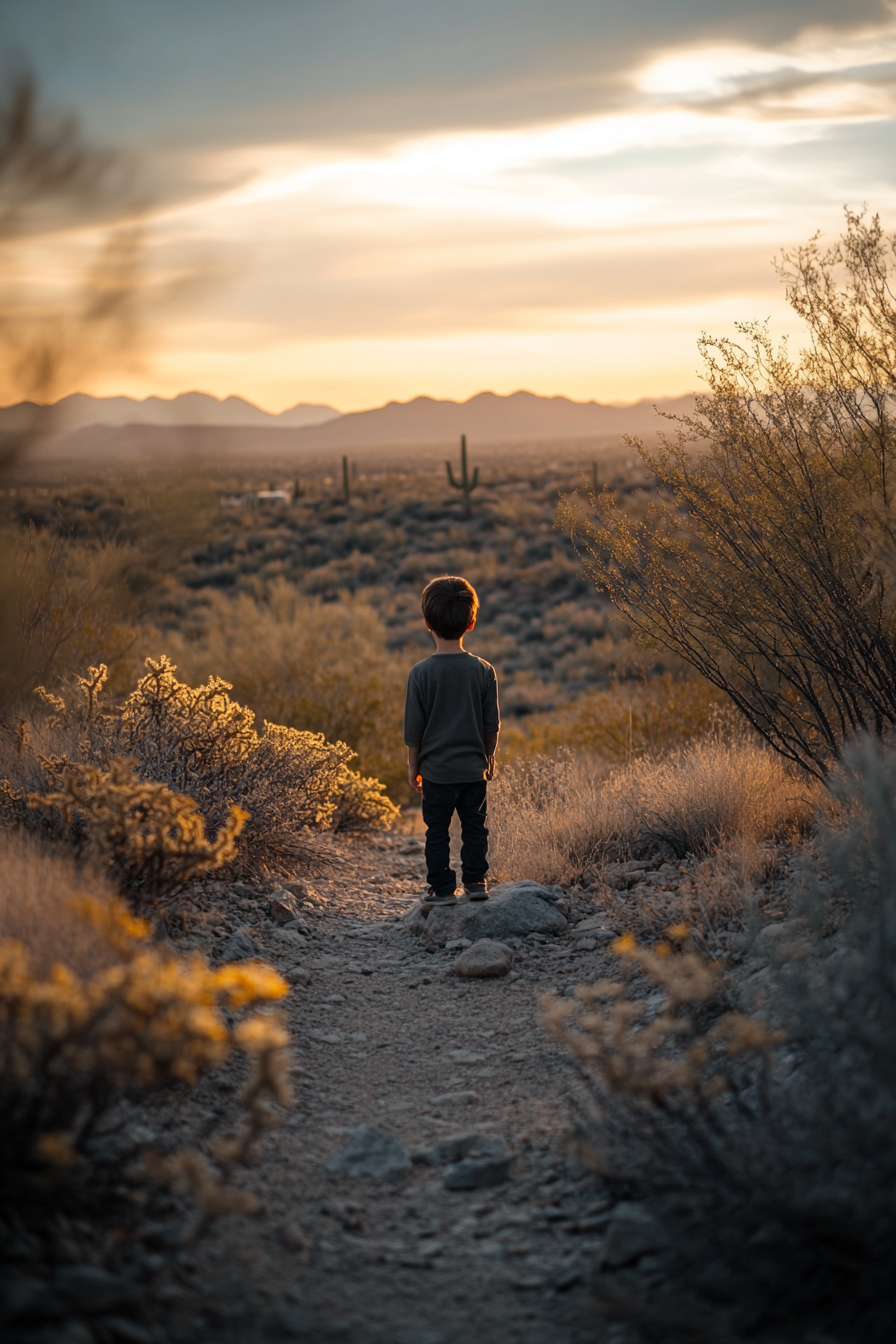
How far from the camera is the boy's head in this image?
5492mm

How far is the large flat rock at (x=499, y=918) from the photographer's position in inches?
218

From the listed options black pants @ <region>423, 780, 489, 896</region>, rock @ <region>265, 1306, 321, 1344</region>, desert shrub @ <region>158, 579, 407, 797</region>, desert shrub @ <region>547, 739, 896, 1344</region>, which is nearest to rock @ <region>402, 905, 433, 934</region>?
black pants @ <region>423, 780, 489, 896</region>

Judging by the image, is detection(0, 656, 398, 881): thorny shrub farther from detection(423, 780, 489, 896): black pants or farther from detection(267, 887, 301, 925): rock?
detection(423, 780, 489, 896): black pants

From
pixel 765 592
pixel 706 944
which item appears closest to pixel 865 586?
pixel 765 592

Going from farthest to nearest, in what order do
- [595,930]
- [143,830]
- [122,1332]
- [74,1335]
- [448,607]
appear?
1. [448,607]
2. [595,930]
3. [143,830]
4. [122,1332]
5. [74,1335]

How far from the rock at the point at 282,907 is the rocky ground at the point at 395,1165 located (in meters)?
0.01

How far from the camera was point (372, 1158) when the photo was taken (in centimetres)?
335

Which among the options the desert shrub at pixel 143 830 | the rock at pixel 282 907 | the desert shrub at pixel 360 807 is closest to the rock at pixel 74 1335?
the desert shrub at pixel 143 830

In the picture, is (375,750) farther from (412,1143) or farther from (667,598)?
(412,1143)

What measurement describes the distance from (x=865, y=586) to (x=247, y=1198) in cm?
475

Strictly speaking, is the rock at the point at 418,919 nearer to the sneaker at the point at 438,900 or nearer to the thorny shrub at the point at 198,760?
the sneaker at the point at 438,900

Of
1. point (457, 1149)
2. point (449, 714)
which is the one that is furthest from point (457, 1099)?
point (449, 714)

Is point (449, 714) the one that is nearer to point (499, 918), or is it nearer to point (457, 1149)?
point (499, 918)

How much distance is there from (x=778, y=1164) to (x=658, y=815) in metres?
3.78
